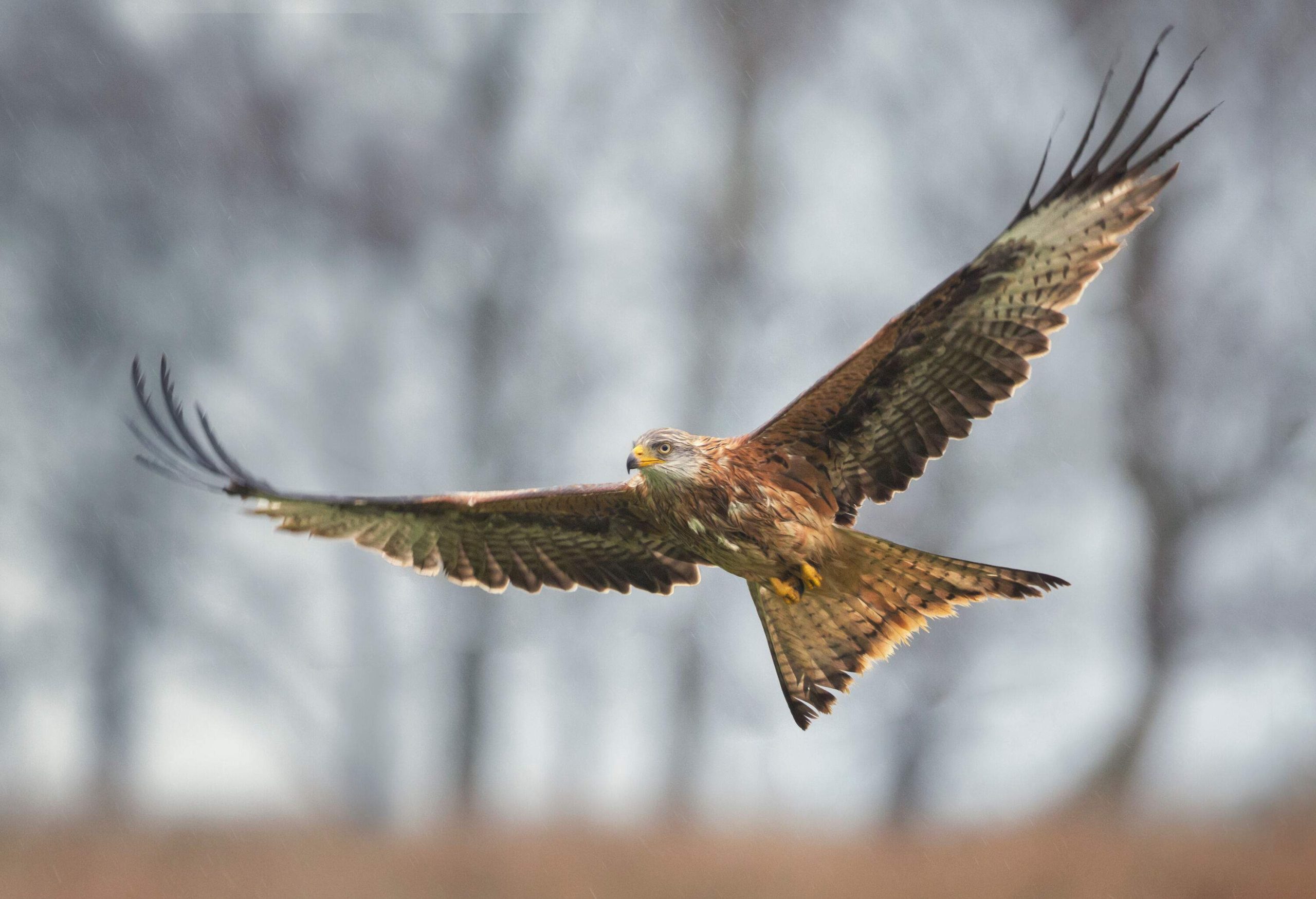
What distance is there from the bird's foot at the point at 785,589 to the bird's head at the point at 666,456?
551 mm

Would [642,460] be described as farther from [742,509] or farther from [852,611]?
[852,611]

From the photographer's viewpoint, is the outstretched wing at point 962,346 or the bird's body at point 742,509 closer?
the outstretched wing at point 962,346

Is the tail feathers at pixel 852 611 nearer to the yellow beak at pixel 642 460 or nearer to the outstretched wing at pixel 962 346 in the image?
the outstretched wing at pixel 962 346

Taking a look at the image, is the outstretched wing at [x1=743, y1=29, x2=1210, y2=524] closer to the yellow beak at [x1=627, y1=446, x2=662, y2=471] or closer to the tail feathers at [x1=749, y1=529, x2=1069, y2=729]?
the tail feathers at [x1=749, y1=529, x2=1069, y2=729]

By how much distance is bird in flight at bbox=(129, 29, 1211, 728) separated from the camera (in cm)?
394

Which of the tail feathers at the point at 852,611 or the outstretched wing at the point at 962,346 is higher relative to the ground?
the outstretched wing at the point at 962,346

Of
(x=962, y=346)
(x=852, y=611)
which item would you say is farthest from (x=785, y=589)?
(x=962, y=346)

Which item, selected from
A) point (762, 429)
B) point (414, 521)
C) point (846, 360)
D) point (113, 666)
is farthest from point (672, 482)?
point (113, 666)

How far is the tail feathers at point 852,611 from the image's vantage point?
14.2ft

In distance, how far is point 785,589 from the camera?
4.40m

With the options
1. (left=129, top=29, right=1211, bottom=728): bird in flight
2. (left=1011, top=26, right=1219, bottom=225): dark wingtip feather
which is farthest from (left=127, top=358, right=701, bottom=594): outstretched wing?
(left=1011, top=26, right=1219, bottom=225): dark wingtip feather

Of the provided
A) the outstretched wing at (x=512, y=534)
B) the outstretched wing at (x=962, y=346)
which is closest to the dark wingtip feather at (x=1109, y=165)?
the outstretched wing at (x=962, y=346)

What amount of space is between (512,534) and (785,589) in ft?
4.67

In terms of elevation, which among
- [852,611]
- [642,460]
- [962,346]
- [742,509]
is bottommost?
[852,611]
